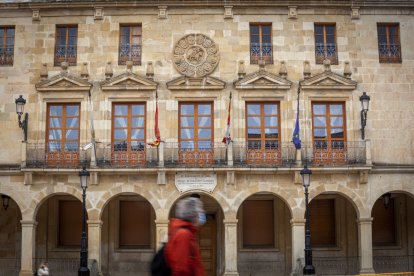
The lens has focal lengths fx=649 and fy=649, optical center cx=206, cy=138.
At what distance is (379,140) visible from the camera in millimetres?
21656

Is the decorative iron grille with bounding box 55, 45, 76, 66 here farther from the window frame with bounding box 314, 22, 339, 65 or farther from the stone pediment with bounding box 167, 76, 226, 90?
the window frame with bounding box 314, 22, 339, 65

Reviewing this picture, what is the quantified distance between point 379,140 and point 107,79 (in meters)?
9.33

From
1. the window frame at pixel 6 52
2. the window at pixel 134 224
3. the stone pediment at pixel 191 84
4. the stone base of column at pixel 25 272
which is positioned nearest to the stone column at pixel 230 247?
the window at pixel 134 224

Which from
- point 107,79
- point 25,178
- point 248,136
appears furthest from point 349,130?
point 25,178

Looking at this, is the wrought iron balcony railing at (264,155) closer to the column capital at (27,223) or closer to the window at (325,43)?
the window at (325,43)

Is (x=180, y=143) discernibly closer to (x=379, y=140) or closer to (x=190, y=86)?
(x=190, y=86)

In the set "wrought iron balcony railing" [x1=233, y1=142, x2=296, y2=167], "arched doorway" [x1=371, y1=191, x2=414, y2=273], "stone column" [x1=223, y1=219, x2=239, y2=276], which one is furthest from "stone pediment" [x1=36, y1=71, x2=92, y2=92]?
"arched doorway" [x1=371, y1=191, x2=414, y2=273]

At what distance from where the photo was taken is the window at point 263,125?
21.5 m

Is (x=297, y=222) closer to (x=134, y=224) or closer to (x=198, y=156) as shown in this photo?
(x=198, y=156)

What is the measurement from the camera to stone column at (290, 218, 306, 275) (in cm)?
2053

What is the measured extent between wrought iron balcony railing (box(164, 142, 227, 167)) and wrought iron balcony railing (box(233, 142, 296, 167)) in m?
0.49

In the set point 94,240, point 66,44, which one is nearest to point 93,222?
point 94,240

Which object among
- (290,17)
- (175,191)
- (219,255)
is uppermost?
(290,17)

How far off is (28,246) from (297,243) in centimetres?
862
